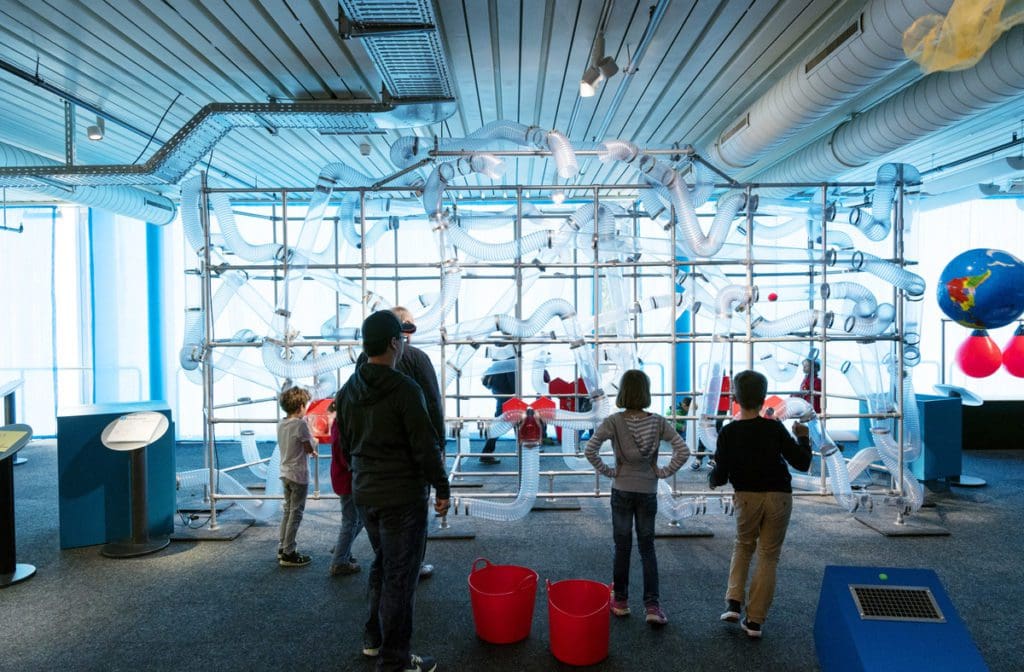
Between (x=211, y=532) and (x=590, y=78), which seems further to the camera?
(x=211, y=532)

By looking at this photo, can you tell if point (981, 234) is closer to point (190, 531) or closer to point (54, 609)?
point (190, 531)

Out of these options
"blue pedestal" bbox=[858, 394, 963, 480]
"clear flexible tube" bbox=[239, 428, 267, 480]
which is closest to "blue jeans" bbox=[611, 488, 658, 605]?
"clear flexible tube" bbox=[239, 428, 267, 480]

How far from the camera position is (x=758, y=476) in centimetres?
277

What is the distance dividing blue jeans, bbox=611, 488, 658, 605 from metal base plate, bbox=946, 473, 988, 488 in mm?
4465

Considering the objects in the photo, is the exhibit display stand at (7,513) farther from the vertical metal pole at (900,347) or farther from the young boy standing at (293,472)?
the vertical metal pole at (900,347)

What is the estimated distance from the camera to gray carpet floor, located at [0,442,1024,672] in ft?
9.15

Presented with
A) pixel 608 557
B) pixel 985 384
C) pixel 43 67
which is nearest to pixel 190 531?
pixel 608 557

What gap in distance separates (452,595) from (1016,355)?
638 cm

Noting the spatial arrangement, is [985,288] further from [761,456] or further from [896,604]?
[896,604]

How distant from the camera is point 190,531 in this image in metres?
4.60

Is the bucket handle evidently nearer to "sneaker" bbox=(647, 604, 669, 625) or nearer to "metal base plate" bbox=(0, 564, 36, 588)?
"sneaker" bbox=(647, 604, 669, 625)

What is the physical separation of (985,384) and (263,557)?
30.4ft

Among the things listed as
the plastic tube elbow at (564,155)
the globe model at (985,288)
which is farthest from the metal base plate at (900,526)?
the plastic tube elbow at (564,155)

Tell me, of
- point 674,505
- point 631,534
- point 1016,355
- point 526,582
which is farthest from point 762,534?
point 1016,355
